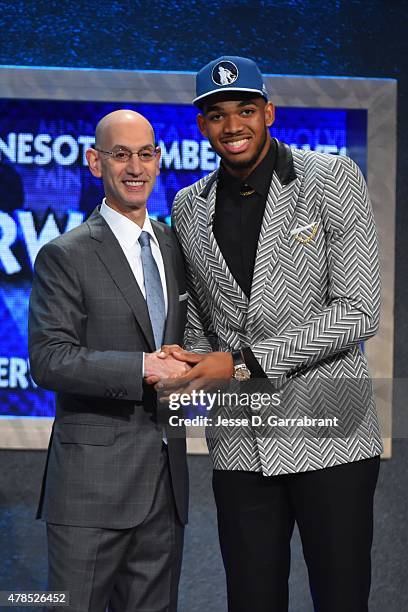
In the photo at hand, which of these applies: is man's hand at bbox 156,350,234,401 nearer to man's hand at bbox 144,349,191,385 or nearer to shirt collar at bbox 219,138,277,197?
man's hand at bbox 144,349,191,385

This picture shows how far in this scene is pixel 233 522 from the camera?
2.19 metres

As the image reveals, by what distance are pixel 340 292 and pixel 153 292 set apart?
449 millimetres

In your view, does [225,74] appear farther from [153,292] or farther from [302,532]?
[302,532]

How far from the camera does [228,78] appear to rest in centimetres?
217

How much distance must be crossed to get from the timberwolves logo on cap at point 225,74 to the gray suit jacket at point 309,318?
0.25 m

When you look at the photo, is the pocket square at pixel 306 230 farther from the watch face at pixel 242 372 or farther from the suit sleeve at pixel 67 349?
the suit sleeve at pixel 67 349

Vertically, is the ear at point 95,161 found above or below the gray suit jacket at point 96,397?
above

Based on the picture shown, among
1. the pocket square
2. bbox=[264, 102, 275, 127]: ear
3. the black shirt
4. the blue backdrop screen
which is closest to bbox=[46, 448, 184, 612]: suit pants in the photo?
the black shirt

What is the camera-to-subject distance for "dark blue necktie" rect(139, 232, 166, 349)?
219 cm

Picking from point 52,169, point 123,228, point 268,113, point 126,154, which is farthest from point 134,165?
point 52,169

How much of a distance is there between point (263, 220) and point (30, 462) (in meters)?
1.74

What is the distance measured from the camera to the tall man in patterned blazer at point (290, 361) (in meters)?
2.11

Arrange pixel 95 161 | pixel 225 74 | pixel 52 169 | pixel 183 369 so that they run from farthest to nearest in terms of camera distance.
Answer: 1. pixel 52 169
2. pixel 95 161
3. pixel 225 74
4. pixel 183 369

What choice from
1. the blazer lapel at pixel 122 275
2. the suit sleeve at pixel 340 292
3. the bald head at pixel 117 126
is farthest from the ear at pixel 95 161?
the suit sleeve at pixel 340 292
